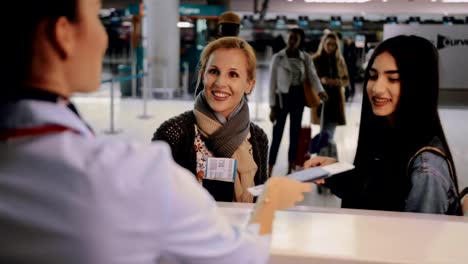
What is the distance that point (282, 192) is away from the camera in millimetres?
1073

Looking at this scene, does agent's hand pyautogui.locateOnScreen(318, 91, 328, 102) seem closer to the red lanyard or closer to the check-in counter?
the check-in counter

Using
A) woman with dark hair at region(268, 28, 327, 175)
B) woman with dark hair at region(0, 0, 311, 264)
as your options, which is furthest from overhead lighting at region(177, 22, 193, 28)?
woman with dark hair at region(0, 0, 311, 264)

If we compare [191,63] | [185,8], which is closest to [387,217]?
[191,63]

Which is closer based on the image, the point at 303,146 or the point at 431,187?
the point at 431,187

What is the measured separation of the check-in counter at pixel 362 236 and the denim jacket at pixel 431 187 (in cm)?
8

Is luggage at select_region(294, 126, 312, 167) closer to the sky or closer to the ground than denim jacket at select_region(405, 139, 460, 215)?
closer to the ground

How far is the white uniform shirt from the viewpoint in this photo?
27.4 inches

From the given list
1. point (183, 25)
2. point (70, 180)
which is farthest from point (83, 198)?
point (183, 25)

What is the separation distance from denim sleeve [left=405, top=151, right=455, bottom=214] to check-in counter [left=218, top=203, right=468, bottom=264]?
75 millimetres

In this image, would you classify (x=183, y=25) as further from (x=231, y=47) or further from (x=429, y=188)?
(x=429, y=188)

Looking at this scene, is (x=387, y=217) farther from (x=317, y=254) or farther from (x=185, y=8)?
(x=185, y=8)

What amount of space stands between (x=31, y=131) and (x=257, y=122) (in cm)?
929

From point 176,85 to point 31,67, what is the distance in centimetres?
1305

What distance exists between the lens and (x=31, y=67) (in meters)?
0.76
